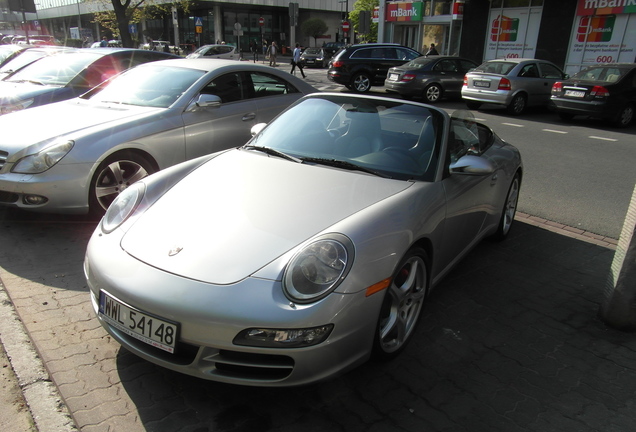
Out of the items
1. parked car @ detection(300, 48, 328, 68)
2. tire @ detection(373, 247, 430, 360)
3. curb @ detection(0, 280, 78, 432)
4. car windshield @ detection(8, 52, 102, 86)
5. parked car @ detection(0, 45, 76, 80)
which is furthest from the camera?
parked car @ detection(300, 48, 328, 68)

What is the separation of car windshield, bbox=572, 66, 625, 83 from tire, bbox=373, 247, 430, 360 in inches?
463

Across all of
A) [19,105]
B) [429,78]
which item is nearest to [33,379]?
[19,105]

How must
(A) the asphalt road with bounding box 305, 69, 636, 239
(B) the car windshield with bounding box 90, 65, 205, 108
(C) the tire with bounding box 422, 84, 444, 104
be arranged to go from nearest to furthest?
(B) the car windshield with bounding box 90, 65, 205, 108, (A) the asphalt road with bounding box 305, 69, 636, 239, (C) the tire with bounding box 422, 84, 444, 104

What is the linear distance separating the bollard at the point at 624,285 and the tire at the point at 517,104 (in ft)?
36.9

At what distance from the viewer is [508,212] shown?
4.91 m

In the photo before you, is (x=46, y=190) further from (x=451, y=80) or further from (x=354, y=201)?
(x=451, y=80)

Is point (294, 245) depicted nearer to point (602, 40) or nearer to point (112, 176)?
point (112, 176)

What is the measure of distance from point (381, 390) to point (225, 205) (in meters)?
1.39

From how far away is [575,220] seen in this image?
560 cm

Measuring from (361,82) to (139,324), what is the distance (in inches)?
652

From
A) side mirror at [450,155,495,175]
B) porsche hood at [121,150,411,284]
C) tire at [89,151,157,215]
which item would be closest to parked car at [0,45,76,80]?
tire at [89,151,157,215]

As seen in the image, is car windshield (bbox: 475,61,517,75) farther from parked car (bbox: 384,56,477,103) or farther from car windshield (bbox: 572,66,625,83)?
car windshield (bbox: 572,66,625,83)

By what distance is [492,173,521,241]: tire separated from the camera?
4.69 m

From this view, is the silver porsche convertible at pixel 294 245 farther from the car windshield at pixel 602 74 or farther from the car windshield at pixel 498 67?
the car windshield at pixel 498 67
